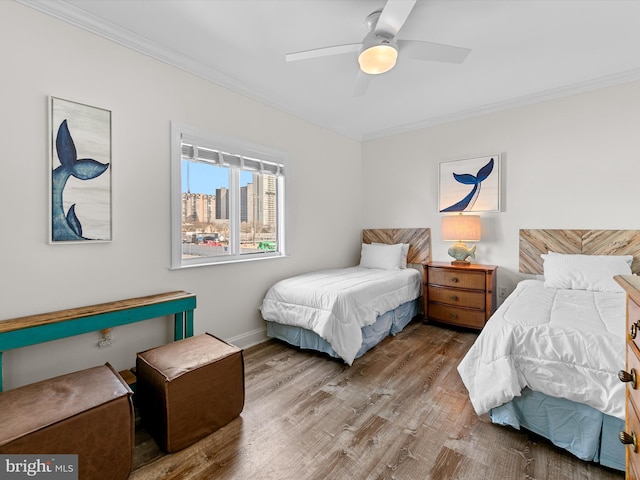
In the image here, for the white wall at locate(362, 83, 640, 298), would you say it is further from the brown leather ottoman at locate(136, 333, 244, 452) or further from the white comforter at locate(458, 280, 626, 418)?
the brown leather ottoman at locate(136, 333, 244, 452)

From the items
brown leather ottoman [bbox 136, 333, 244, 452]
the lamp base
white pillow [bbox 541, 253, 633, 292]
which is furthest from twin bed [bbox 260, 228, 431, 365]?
white pillow [bbox 541, 253, 633, 292]

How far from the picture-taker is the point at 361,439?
174 centimetres

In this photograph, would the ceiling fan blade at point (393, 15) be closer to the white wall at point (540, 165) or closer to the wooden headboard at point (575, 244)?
the white wall at point (540, 165)

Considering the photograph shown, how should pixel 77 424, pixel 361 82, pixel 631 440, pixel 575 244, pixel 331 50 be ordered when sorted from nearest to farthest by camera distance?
pixel 631 440 < pixel 77 424 < pixel 331 50 < pixel 361 82 < pixel 575 244

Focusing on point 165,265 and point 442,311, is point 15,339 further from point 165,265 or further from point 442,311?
point 442,311

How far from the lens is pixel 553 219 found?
3293mm

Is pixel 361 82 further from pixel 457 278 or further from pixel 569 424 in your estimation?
pixel 569 424

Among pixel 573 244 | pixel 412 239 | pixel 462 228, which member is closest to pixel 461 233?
pixel 462 228

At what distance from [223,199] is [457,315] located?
9.70 ft

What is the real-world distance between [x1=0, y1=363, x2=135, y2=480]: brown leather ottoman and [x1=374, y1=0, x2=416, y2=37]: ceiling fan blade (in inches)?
97.5

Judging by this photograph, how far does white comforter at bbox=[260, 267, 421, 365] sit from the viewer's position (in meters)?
2.57

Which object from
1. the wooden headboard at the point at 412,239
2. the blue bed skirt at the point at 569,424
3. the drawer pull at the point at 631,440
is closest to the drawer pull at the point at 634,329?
the drawer pull at the point at 631,440

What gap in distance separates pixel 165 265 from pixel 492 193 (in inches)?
145

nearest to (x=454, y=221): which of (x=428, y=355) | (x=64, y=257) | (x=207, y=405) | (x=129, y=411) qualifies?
(x=428, y=355)
